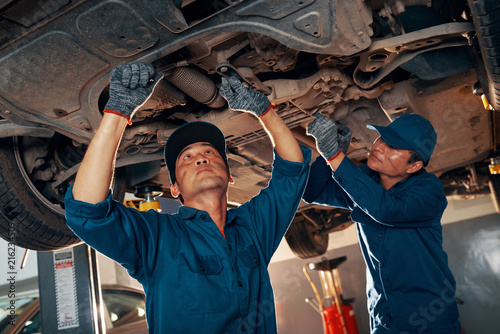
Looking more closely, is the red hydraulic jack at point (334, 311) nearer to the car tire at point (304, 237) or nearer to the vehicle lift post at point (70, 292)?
the car tire at point (304, 237)

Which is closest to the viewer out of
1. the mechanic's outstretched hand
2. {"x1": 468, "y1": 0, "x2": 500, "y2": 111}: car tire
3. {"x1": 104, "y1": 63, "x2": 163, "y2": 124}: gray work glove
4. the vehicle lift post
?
{"x1": 104, "y1": 63, "x2": 163, "y2": 124}: gray work glove

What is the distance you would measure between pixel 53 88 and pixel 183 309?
1067 millimetres

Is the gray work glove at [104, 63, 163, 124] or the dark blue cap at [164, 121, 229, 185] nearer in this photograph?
the gray work glove at [104, 63, 163, 124]

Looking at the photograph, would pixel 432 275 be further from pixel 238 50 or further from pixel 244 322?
pixel 238 50

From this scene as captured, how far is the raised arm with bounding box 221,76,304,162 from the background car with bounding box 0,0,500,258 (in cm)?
21

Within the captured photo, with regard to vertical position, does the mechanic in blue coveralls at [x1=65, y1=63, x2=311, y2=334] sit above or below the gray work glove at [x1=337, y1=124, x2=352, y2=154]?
below

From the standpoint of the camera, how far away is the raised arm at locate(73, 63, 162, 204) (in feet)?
3.38

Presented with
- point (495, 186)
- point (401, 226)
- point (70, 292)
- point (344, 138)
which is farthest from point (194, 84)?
point (495, 186)

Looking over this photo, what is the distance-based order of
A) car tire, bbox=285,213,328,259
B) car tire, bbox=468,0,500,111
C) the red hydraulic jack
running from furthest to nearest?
1. the red hydraulic jack
2. car tire, bbox=285,213,328,259
3. car tire, bbox=468,0,500,111

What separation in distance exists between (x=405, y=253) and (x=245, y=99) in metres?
0.88

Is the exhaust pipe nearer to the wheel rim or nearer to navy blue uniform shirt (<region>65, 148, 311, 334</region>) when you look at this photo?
navy blue uniform shirt (<region>65, 148, 311, 334</region>)

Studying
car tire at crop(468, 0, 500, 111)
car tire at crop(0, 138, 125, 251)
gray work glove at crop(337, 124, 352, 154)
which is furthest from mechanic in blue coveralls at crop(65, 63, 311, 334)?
car tire at crop(0, 138, 125, 251)

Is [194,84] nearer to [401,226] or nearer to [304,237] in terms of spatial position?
[401,226]

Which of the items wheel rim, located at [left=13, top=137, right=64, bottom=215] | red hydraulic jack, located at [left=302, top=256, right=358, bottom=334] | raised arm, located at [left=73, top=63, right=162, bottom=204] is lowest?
red hydraulic jack, located at [left=302, top=256, right=358, bottom=334]
